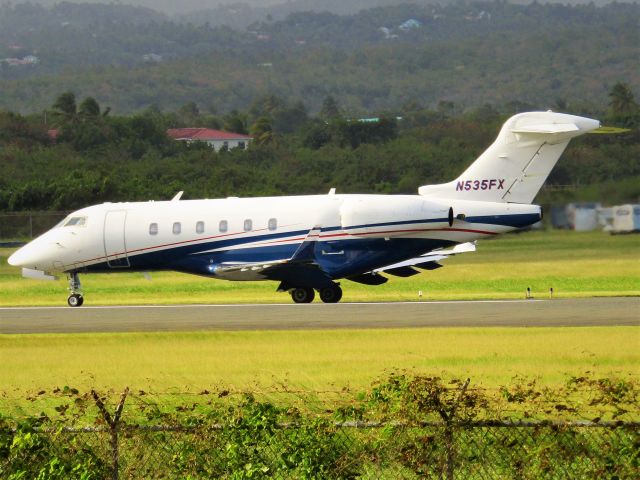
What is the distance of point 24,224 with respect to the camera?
64688 millimetres

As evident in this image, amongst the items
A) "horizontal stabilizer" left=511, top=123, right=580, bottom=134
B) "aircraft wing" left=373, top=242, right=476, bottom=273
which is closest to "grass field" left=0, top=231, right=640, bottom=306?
"aircraft wing" left=373, top=242, right=476, bottom=273

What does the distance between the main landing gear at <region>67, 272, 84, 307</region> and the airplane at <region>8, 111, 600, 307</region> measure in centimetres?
3

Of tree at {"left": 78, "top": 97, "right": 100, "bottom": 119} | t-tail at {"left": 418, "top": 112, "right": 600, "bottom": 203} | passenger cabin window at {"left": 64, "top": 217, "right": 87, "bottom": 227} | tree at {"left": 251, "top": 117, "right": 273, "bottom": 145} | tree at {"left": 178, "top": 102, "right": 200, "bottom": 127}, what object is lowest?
passenger cabin window at {"left": 64, "top": 217, "right": 87, "bottom": 227}

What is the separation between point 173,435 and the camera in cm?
1408

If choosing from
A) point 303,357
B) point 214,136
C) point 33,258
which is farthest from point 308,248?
point 214,136

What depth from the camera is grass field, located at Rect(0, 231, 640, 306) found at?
1652 inches

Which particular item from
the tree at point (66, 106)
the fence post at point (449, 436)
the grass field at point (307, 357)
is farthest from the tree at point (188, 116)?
the fence post at point (449, 436)

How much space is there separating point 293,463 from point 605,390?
3484 mm

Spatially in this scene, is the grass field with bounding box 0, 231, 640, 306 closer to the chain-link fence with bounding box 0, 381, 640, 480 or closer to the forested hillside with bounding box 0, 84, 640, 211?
the forested hillside with bounding box 0, 84, 640, 211

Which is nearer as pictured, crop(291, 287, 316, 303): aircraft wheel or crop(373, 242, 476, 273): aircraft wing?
crop(373, 242, 476, 273): aircraft wing

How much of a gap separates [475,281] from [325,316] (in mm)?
13017

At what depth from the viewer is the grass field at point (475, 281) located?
42.0m

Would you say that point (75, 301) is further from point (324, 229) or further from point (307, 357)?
point (307, 357)

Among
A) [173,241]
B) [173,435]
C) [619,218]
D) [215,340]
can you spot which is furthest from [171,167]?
[173,435]
